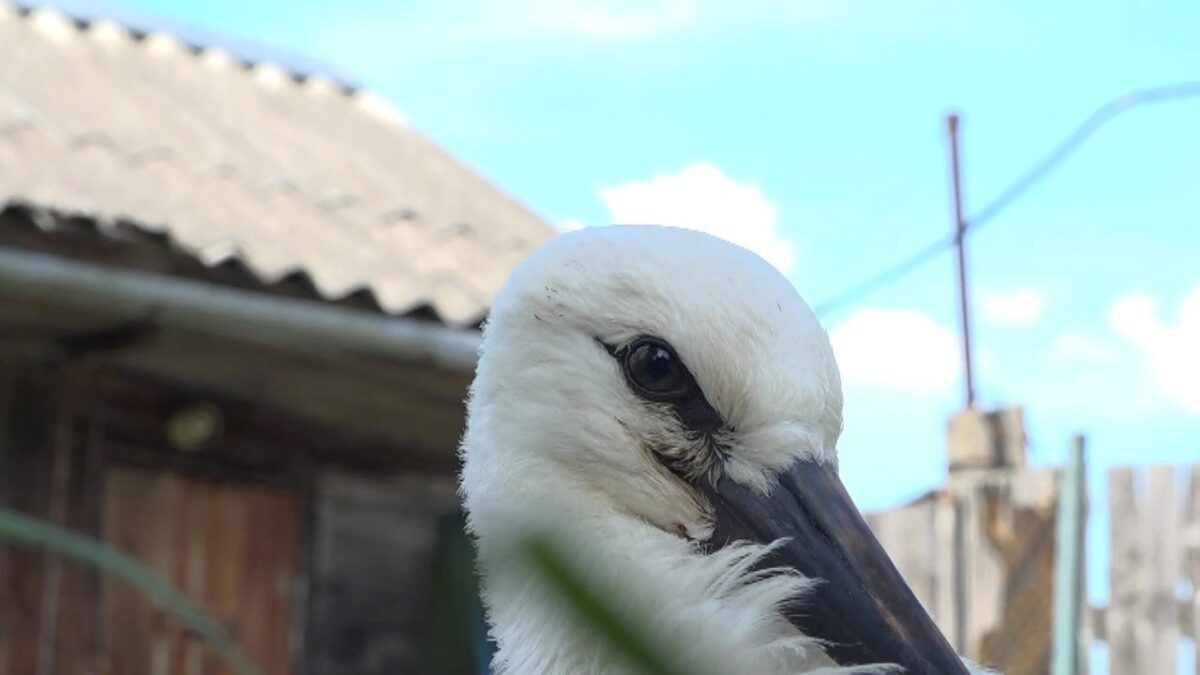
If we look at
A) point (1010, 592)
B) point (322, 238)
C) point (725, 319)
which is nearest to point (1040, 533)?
point (1010, 592)

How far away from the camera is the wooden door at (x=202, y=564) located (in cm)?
486

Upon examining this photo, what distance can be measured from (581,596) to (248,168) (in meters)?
5.12

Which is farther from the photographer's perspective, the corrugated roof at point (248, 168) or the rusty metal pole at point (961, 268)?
the rusty metal pole at point (961, 268)

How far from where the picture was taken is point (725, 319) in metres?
1.52

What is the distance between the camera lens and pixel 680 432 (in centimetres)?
162

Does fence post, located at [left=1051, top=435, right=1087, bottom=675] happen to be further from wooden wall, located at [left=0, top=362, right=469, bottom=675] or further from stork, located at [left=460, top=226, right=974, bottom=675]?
wooden wall, located at [left=0, top=362, right=469, bottom=675]

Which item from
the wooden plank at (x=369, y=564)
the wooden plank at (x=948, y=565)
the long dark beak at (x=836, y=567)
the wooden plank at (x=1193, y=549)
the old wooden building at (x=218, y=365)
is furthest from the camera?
the wooden plank at (x=369, y=564)

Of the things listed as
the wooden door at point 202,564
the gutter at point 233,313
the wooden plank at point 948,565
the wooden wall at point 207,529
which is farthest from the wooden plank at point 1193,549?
the wooden door at point 202,564

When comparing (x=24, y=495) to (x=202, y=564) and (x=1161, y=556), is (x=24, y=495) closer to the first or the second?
(x=202, y=564)

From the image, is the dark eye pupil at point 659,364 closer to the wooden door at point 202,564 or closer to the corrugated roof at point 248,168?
the corrugated roof at point 248,168

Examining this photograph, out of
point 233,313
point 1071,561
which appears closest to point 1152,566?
point 233,313

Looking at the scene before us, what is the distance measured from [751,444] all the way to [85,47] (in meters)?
5.11

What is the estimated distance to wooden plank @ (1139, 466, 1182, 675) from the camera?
418 centimetres

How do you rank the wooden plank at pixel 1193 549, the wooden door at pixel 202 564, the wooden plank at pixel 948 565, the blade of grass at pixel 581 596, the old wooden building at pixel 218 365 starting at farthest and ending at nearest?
1. the wooden door at pixel 202 564
2. the wooden plank at pixel 948 565
3. the wooden plank at pixel 1193 549
4. the old wooden building at pixel 218 365
5. the blade of grass at pixel 581 596
